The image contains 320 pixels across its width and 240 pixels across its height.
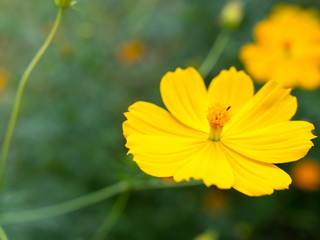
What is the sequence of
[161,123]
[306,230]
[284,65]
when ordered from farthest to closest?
[306,230] → [284,65] → [161,123]

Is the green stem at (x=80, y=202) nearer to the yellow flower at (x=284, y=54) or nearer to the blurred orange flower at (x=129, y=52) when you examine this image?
the yellow flower at (x=284, y=54)

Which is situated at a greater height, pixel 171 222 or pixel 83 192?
pixel 83 192

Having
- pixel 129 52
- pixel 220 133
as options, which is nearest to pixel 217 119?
pixel 220 133

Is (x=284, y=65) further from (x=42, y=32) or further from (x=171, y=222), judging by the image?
(x=42, y=32)

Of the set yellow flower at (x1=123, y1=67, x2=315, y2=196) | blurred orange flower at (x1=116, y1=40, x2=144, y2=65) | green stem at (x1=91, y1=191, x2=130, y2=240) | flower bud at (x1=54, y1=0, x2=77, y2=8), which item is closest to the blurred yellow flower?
green stem at (x1=91, y1=191, x2=130, y2=240)

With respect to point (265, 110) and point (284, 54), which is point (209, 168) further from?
point (284, 54)

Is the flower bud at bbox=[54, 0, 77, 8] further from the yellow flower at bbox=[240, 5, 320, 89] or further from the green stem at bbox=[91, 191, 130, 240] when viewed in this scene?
the green stem at bbox=[91, 191, 130, 240]

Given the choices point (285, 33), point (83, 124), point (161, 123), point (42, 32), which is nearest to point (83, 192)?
point (83, 124)
